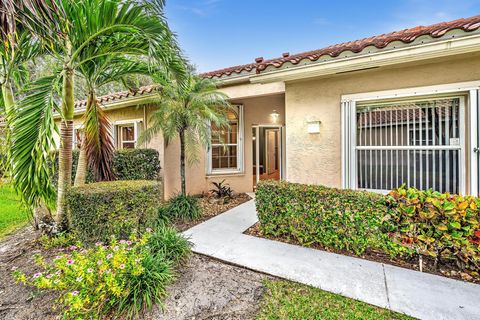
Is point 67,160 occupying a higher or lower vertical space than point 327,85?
lower

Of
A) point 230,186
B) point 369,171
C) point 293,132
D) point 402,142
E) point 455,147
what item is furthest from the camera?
point 230,186

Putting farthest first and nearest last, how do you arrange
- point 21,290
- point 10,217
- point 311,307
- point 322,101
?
point 10,217
point 322,101
point 21,290
point 311,307

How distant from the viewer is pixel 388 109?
5.18 meters

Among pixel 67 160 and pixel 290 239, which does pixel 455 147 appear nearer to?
pixel 290 239

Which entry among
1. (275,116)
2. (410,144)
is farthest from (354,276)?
(275,116)

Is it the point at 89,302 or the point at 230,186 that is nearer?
the point at 89,302

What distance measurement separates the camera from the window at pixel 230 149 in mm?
9781

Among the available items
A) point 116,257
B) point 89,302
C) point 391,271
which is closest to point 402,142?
point 391,271

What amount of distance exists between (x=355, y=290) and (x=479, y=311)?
4.63ft

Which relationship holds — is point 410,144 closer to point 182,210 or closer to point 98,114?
point 182,210

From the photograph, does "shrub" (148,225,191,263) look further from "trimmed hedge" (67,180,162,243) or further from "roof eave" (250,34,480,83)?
"roof eave" (250,34,480,83)

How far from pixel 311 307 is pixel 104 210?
4.13 m

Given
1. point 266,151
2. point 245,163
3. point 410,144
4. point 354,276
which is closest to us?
point 354,276

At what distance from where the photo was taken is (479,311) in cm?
289
